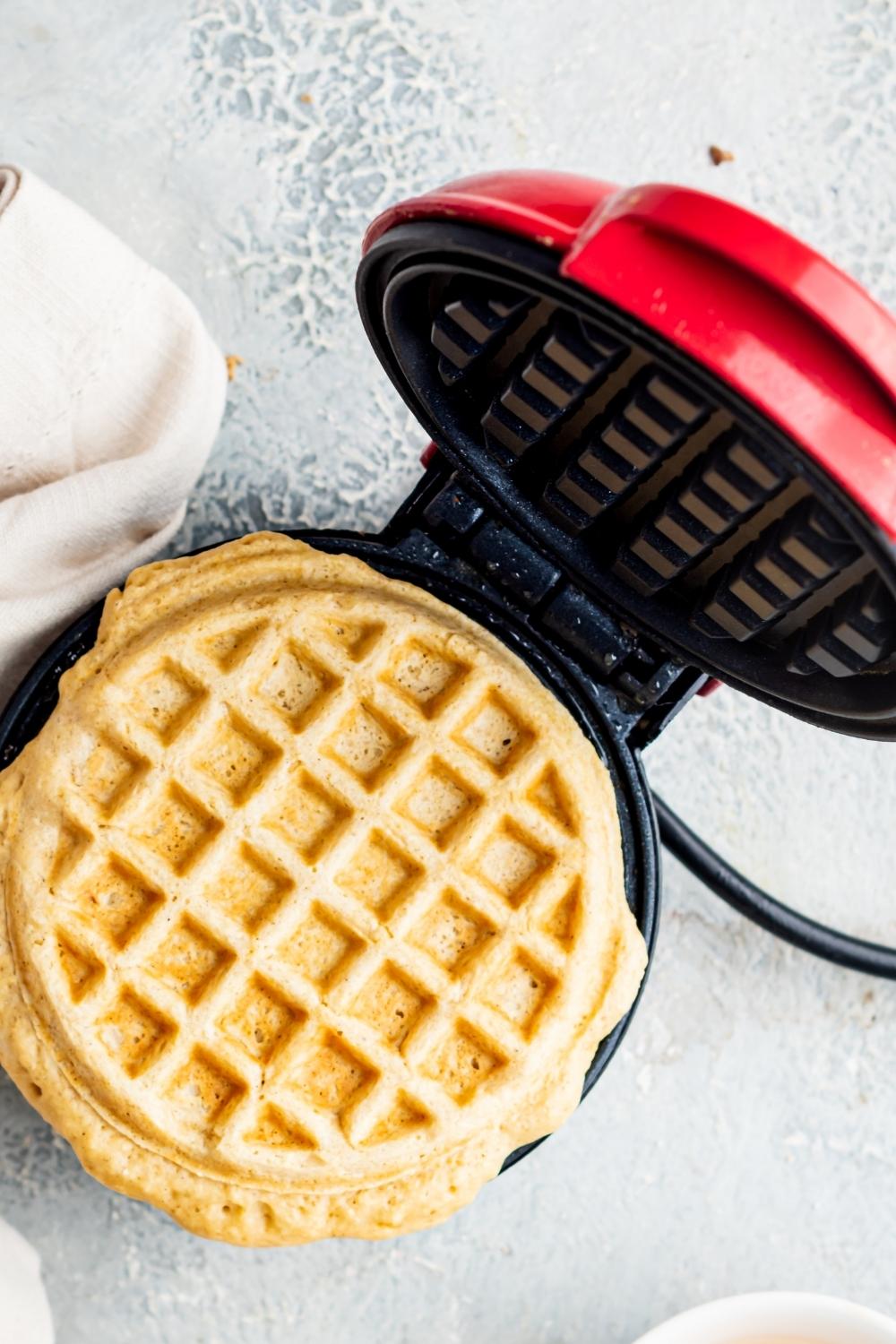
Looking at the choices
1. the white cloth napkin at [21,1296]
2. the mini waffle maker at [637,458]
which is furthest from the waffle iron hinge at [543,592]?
the white cloth napkin at [21,1296]

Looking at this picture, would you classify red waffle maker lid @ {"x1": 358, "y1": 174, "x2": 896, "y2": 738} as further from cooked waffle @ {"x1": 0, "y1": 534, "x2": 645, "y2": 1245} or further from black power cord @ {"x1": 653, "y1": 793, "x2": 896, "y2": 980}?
black power cord @ {"x1": 653, "y1": 793, "x2": 896, "y2": 980}

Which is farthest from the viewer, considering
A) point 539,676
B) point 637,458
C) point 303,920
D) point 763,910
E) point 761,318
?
point 763,910

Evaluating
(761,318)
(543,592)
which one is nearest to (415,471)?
(543,592)

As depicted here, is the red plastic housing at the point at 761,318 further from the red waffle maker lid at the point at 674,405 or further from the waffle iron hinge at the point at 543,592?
the waffle iron hinge at the point at 543,592

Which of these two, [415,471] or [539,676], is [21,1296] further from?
[415,471]

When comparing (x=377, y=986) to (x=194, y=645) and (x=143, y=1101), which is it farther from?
(x=194, y=645)

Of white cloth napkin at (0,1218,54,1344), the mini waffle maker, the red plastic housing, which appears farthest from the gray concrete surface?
the red plastic housing

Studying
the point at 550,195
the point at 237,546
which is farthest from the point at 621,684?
the point at 550,195
